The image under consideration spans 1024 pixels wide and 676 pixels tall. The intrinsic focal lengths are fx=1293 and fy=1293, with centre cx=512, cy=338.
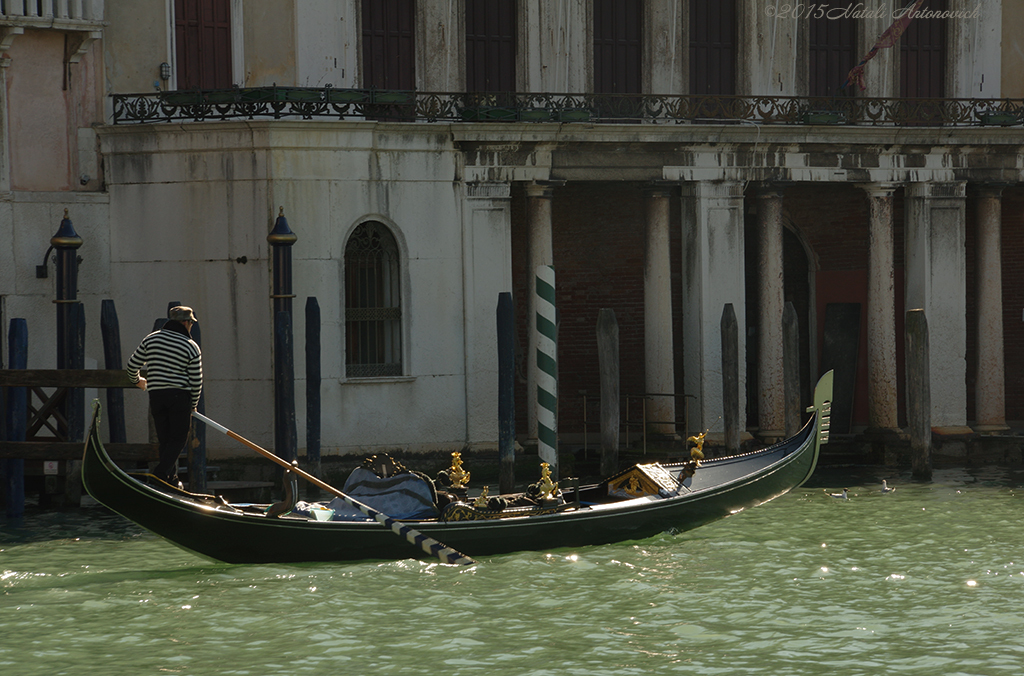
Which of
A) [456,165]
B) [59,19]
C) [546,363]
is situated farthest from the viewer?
[456,165]

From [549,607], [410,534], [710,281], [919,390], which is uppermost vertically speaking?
[710,281]

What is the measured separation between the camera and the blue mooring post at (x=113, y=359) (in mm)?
11461

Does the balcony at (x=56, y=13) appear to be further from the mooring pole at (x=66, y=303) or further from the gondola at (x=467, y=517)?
the gondola at (x=467, y=517)

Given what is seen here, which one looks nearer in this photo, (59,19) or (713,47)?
(59,19)

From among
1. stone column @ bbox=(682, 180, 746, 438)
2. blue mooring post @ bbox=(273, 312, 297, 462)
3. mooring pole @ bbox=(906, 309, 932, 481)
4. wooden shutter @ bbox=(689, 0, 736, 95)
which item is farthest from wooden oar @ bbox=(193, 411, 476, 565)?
wooden shutter @ bbox=(689, 0, 736, 95)

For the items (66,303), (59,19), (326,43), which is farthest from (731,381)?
(59,19)

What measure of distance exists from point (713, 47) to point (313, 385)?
6.76m

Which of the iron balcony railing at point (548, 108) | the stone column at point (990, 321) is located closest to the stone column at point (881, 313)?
the iron balcony railing at point (548, 108)

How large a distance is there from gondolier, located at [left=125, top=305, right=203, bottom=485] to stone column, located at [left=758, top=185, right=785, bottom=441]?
7.05 m

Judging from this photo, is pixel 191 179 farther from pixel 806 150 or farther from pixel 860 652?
pixel 860 652

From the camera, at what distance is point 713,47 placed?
601 inches

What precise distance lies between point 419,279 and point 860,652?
728 cm

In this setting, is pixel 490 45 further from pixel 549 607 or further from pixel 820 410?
pixel 549 607

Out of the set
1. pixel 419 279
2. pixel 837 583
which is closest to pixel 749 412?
pixel 419 279
